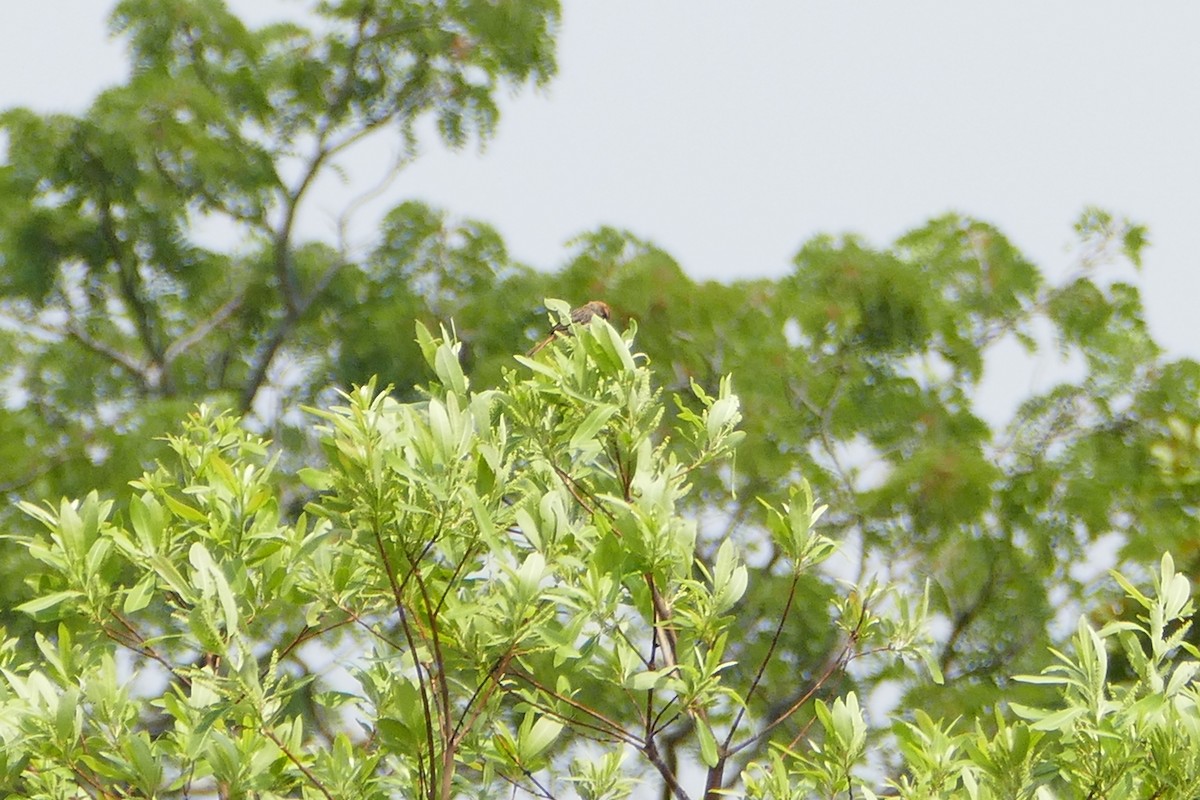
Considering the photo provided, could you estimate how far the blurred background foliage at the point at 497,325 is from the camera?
29.7 feet

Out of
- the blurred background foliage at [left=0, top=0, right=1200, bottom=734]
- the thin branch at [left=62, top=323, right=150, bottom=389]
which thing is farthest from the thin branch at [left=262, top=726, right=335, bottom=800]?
the thin branch at [left=62, top=323, right=150, bottom=389]

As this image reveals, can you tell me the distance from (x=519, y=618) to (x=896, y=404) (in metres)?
7.71

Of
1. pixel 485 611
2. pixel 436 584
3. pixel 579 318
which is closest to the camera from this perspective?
pixel 485 611

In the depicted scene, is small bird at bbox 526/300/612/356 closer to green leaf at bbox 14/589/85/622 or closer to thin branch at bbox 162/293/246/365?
green leaf at bbox 14/589/85/622

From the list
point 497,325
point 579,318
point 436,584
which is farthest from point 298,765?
point 497,325

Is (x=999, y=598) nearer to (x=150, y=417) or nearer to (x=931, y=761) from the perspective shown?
(x=150, y=417)

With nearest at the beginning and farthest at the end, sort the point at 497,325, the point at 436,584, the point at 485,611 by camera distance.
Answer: the point at 485,611 → the point at 436,584 → the point at 497,325

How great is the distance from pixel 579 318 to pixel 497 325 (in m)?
6.57

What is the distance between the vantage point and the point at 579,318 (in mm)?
3275

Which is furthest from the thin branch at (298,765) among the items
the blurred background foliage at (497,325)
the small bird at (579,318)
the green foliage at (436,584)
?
the blurred background foliage at (497,325)

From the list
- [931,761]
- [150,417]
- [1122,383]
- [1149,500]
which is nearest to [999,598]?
[1149,500]

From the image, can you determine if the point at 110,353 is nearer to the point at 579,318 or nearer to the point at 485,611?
the point at 579,318

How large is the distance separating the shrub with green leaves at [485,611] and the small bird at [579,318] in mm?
43

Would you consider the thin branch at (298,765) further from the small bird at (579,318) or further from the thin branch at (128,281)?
the thin branch at (128,281)
